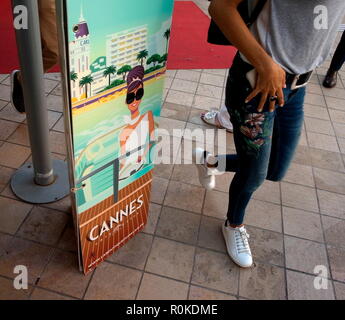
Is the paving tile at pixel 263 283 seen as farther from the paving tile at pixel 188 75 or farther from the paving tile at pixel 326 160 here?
the paving tile at pixel 188 75

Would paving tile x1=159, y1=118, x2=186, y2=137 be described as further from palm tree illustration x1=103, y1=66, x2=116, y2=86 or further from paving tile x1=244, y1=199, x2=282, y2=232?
palm tree illustration x1=103, y1=66, x2=116, y2=86

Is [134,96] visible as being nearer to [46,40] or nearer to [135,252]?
[135,252]

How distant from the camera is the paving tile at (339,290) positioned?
5.99ft

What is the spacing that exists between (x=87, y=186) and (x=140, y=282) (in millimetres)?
609

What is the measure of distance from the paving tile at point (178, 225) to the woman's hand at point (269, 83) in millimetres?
927

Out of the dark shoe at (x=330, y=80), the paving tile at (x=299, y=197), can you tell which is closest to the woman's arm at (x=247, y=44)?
the paving tile at (x=299, y=197)

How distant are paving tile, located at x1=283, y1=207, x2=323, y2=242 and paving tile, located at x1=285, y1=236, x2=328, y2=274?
49mm

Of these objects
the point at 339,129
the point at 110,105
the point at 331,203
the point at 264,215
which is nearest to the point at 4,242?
the point at 110,105

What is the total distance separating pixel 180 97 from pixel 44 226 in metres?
1.77

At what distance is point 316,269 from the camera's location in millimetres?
1938

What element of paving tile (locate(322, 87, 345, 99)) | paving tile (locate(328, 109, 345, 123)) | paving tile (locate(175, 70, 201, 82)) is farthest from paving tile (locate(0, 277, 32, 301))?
paving tile (locate(322, 87, 345, 99))

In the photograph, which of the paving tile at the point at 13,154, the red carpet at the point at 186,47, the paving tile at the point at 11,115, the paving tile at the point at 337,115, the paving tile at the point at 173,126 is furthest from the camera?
the red carpet at the point at 186,47
